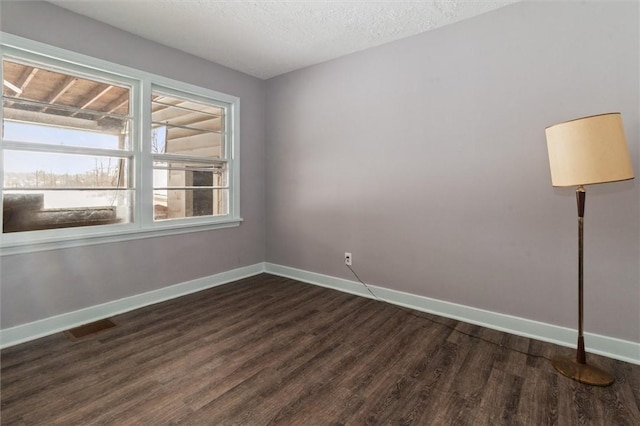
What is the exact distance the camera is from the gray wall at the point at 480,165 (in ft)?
6.91

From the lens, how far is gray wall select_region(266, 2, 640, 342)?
6.91 ft

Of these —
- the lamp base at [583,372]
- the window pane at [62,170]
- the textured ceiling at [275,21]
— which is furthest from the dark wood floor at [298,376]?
the textured ceiling at [275,21]

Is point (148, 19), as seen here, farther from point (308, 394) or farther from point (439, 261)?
Result: point (439, 261)

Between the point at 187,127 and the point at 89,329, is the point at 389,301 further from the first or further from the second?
the point at 187,127

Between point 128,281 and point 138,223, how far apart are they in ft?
1.79

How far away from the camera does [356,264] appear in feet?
11.0

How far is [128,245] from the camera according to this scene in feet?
9.46

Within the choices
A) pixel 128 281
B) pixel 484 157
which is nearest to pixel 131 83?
pixel 128 281

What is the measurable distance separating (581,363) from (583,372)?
0.08 meters

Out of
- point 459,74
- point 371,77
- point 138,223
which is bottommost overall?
point 138,223

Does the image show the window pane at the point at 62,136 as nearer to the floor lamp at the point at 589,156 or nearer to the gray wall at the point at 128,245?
the gray wall at the point at 128,245

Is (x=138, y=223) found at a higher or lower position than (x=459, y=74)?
lower

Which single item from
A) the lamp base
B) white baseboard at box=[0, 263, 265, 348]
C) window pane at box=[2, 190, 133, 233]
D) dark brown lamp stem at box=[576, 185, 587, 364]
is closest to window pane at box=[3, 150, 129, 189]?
window pane at box=[2, 190, 133, 233]

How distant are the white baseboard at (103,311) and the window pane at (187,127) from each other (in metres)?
1.42
